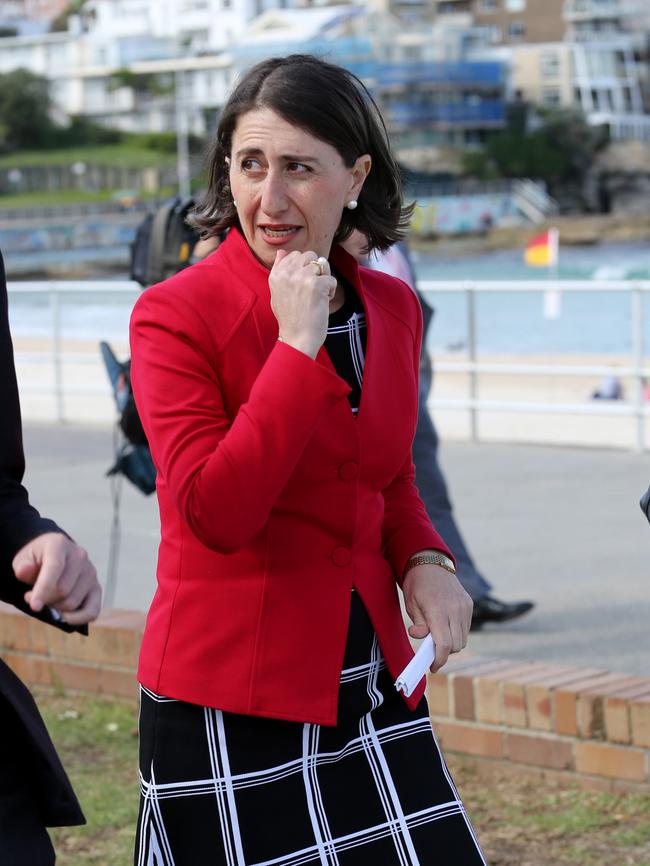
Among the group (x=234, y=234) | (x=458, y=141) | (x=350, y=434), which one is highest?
(x=234, y=234)

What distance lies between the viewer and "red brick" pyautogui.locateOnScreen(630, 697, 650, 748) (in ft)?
13.5

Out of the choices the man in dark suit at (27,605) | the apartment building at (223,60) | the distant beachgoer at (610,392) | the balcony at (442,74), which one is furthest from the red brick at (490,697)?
the balcony at (442,74)

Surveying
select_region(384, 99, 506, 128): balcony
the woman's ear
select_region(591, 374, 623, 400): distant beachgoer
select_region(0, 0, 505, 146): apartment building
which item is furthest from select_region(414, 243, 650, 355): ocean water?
select_region(0, 0, 505, 146): apartment building

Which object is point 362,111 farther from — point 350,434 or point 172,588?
point 172,588

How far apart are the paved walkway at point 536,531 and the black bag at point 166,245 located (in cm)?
181

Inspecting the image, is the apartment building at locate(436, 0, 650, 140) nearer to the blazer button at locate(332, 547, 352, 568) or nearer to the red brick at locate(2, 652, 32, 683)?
the red brick at locate(2, 652, 32, 683)

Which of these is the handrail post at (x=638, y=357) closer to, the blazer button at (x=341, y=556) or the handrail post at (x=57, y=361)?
the handrail post at (x=57, y=361)

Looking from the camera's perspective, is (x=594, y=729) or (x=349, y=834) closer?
(x=349, y=834)

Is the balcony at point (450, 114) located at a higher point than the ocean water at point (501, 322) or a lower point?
lower

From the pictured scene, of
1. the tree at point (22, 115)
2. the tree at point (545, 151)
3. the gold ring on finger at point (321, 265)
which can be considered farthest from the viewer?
the tree at point (545, 151)

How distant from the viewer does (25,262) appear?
8444 cm

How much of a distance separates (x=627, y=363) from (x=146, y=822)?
69.4ft

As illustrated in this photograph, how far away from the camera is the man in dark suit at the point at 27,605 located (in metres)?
1.89

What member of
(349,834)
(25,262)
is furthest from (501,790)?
(25,262)
